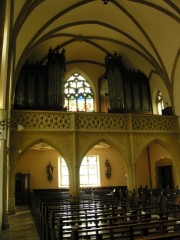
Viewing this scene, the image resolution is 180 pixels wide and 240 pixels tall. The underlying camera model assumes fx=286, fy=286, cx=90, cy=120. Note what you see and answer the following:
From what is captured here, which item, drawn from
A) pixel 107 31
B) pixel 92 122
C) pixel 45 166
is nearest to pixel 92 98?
pixel 107 31

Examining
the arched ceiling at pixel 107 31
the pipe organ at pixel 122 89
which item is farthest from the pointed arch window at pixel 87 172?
the arched ceiling at pixel 107 31

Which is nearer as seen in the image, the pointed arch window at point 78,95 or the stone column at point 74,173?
the stone column at point 74,173

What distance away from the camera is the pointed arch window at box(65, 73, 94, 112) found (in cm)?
2131

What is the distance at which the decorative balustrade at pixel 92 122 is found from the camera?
15523 mm

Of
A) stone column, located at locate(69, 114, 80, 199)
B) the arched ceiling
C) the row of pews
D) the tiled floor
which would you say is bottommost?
the tiled floor

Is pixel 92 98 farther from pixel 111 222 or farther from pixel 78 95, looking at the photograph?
pixel 111 222

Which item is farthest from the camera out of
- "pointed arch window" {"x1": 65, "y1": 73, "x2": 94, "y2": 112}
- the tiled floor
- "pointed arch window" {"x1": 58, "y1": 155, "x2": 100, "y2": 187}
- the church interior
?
"pointed arch window" {"x1": 58, "y1": 155, "x2": 100, "y2": 187}

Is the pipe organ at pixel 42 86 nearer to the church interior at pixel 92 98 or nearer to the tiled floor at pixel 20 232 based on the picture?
the church interior at pixel 92 98

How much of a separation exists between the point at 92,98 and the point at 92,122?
213 inches

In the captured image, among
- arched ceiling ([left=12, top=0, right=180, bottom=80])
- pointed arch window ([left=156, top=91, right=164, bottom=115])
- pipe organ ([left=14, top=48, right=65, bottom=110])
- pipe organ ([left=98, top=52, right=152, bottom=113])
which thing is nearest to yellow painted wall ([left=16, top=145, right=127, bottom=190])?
pipe organ ([left=98, top=52, right=152, bottom=113])

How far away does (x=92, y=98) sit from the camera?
21609mm

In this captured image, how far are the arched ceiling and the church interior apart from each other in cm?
→ 6

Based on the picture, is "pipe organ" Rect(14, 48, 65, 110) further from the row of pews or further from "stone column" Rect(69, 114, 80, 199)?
the row of pews

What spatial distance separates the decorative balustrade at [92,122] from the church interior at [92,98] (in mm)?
56
